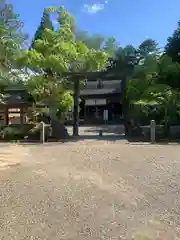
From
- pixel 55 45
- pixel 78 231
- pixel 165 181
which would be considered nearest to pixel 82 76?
pixel 55 45

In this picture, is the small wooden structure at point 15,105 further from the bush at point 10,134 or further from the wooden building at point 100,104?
the wooden building at point 100,104

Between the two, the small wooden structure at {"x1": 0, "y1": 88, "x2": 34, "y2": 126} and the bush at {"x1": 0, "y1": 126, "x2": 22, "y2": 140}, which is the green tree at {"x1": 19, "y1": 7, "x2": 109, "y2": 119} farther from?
the small wooden structure at {"x1": 0, "y1": 88, "x2": 34, "y2": 126}

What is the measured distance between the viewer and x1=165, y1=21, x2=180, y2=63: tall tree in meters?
25.8

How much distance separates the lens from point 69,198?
19.7ft

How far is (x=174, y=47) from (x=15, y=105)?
13363 millimetres

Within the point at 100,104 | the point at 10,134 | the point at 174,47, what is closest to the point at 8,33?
the point at 10,134

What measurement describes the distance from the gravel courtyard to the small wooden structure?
13378 mm

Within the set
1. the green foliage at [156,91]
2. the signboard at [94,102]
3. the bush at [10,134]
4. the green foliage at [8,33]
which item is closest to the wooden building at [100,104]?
the signboard at [94,102]

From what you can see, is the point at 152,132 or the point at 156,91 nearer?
the point at 152,132

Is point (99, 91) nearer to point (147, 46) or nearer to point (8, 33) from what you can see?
point (147, 46)

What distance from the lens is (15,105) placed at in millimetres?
23875

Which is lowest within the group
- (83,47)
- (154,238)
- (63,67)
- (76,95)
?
(154,238)

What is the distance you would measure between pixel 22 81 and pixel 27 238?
1565cm

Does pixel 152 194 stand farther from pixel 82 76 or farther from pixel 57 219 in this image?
pixel 82 76
